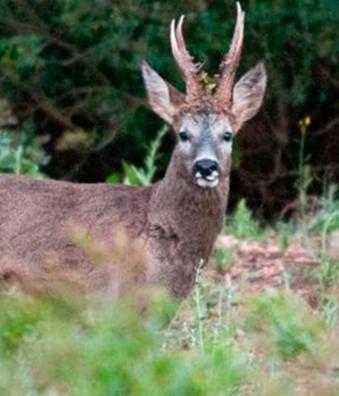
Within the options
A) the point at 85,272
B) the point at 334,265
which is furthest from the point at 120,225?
the point at 334,265

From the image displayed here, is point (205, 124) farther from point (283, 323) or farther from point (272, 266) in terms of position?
point (283, 323)

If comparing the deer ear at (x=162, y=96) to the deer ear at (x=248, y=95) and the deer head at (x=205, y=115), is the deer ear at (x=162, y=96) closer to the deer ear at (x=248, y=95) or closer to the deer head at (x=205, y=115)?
the deer head at (x=205, y=115)

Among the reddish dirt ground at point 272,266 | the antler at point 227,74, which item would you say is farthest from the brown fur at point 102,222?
the reddish dirt ground at point 272,266

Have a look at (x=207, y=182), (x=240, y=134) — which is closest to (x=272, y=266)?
(x=207, y=182)

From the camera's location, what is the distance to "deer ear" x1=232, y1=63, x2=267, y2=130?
37.0 feet

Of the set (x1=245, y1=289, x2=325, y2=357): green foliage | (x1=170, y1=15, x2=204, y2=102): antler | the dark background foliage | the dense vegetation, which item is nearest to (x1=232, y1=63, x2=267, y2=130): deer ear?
(x1=170, y1=15, x2=204, y2=102): antler

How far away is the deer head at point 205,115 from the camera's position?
423 inches

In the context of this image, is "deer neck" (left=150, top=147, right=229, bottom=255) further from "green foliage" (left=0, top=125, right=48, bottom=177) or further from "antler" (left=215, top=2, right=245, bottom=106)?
"green foliage" (left=0, top=125, right=48, bottom=177)

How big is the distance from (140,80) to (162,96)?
573 cm

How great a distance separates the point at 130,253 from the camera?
8.27 meters

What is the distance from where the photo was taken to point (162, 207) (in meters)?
10.8

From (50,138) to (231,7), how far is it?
2150 millimetres

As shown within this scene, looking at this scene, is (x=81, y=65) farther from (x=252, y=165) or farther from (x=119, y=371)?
(x=119, y=371)

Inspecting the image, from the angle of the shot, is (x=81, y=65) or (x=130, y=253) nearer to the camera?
(x=130, y=253)
